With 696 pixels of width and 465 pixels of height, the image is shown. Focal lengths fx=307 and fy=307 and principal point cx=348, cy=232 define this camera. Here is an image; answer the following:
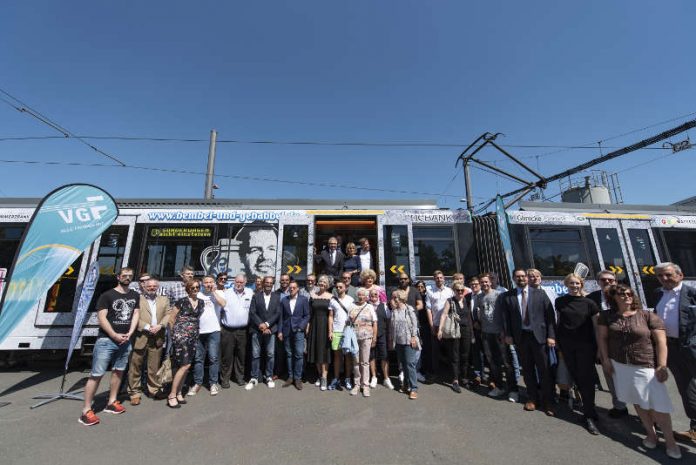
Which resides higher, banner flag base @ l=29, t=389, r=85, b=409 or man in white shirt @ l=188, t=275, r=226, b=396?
man in white shirt @ l=188, t=275, r=226, b=396

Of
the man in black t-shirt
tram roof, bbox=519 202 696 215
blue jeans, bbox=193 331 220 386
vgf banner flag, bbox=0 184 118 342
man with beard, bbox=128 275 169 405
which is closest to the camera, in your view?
the man in black t-shirt

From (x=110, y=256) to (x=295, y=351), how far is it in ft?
13.9

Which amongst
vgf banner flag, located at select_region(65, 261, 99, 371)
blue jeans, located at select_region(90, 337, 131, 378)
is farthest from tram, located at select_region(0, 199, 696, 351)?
blue jeans, located at select_region(90, 337, 131, 378)

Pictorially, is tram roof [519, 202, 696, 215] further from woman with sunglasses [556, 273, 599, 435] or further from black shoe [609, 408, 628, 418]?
black shoe [609, 408, 628, 418]

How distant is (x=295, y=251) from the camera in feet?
20.4

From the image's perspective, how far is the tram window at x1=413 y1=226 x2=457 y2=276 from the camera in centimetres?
621

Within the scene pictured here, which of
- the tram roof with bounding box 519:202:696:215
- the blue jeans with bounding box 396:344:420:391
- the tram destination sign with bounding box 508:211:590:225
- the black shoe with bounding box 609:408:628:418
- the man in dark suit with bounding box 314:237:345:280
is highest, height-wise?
the tram roof with bounding box 519:202:696:215

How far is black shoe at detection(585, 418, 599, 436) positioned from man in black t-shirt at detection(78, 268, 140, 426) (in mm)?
5689

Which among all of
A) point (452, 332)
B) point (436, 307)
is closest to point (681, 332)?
point (452, 332)

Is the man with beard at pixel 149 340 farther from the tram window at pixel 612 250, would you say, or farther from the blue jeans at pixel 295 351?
the tram window at pixel 612 250

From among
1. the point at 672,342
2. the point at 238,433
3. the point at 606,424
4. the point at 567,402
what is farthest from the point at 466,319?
the point at 238,433

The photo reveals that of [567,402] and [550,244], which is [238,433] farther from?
[550,244]

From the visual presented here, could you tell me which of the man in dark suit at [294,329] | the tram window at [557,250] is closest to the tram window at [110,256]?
the man in dark suit at [294,329]

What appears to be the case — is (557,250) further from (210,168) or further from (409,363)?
(210,168)
